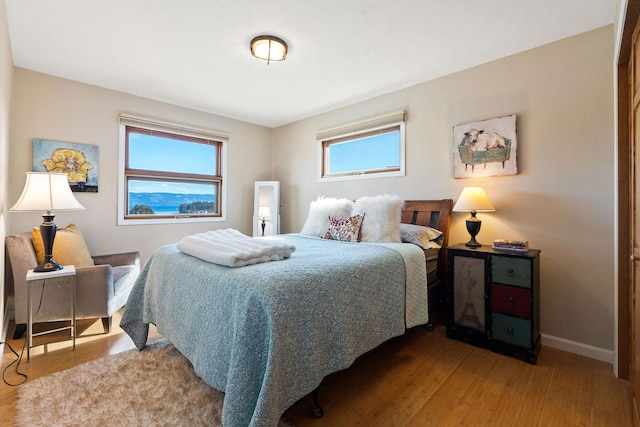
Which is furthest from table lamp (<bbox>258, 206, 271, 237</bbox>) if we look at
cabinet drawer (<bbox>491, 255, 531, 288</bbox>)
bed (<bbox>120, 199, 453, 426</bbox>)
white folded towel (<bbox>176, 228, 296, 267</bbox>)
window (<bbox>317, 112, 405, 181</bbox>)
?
cabinet drawer (<bbox>491, 255, 531, 288</bbox>)

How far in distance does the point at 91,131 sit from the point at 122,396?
277 cm

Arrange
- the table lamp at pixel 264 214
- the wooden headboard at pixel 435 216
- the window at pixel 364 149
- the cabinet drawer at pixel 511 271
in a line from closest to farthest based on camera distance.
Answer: the cabinet drawer at pixel 511 271, the wooden headboard at pixel 435 216, the window at pixel 364 149, the table lamp at pixel 264 214

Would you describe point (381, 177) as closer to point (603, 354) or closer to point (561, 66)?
point (561, 66)

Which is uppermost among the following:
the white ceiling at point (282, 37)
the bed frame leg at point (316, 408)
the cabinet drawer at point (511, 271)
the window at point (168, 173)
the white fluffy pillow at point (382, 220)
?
the white ceiling at point (282, 37)

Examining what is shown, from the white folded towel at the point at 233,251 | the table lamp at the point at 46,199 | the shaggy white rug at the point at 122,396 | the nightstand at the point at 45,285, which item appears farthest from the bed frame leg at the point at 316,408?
the table lamp at the point at 46,199

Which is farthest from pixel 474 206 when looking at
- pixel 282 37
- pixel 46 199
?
pixel 46 199

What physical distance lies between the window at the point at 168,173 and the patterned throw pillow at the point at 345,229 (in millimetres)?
2059

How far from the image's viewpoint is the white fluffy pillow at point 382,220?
2.62m

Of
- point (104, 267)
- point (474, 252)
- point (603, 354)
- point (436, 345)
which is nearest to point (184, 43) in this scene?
point (104, 267)

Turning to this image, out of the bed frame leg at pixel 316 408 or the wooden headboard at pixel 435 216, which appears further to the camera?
the wooden headboard at pixel 435 216

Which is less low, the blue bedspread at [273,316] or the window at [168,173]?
the window at [168,173]

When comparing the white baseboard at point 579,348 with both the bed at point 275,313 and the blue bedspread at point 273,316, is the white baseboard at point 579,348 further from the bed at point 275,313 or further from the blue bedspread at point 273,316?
the blue bedspread at point 273,316

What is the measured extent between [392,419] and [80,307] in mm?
2522

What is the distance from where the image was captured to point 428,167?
300cm
